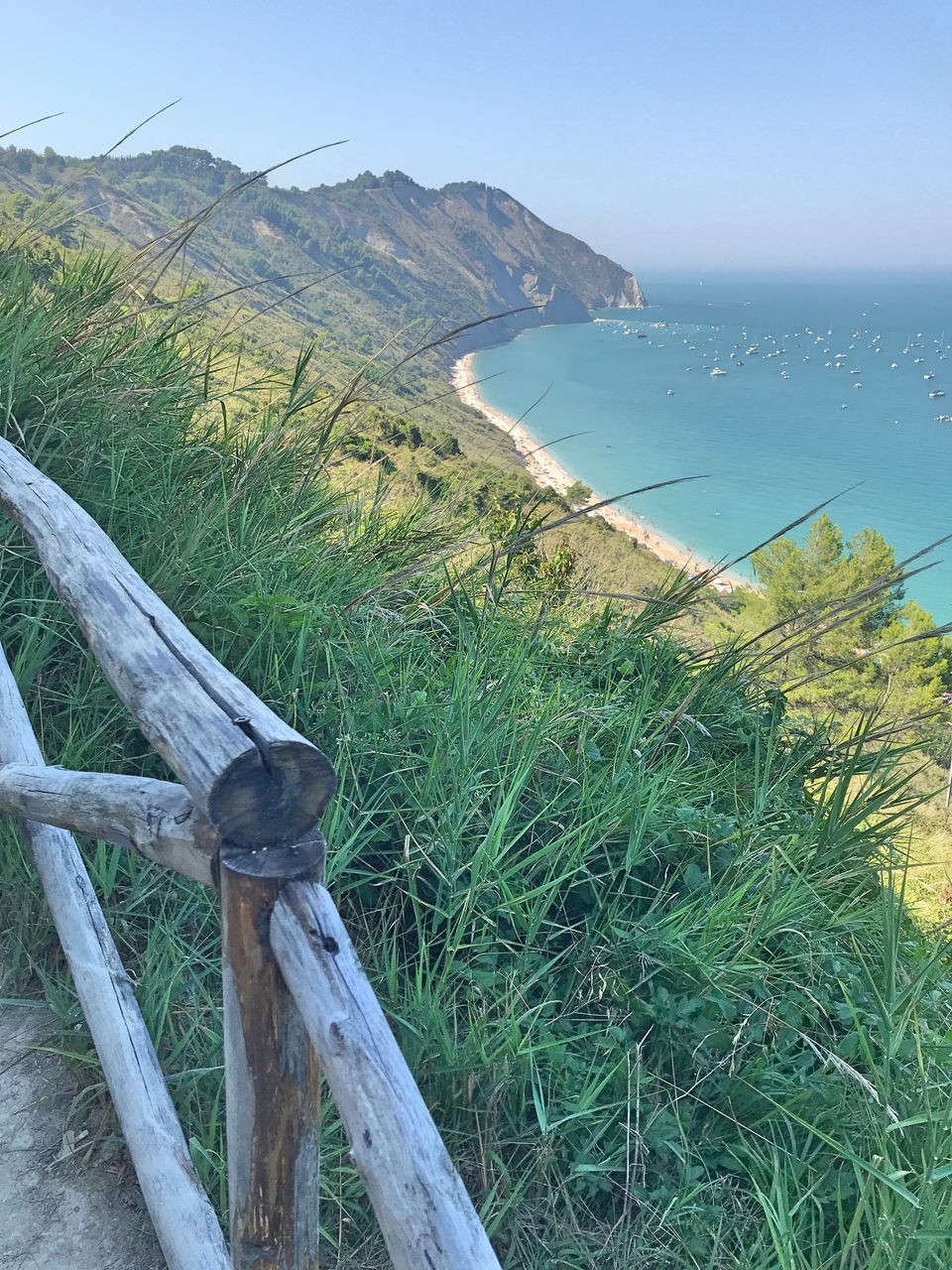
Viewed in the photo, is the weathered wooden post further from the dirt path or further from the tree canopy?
the tree canopy

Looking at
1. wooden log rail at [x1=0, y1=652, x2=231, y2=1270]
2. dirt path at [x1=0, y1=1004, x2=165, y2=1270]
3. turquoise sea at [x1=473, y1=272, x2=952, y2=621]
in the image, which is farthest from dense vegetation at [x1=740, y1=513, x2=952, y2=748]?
dirt path at [x1=0, y1=1004, x2=165, y2=1270]

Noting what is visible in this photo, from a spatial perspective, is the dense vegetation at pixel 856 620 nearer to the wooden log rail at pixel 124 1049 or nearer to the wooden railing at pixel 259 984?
the wooden log rail at pixel 124 1049

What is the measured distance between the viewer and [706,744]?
8.98 feet

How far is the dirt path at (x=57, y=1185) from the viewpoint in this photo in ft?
4.74

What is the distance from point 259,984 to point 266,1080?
12 cm

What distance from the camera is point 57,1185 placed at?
153 cm

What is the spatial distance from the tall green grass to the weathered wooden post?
0.49 meters

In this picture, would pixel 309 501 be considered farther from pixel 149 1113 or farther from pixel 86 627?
pixel 149 1113

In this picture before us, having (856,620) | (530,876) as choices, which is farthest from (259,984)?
(856,620)

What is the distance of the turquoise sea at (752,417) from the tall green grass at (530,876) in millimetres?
20143

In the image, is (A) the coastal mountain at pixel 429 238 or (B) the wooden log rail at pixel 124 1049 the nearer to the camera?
(B) the wooden log rail at pixel 124 1049

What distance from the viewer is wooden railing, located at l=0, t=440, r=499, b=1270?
2.46ft

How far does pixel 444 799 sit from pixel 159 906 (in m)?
0.65

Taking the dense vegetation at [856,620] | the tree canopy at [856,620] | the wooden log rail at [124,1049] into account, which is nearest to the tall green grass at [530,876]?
the wooden log rail at [124,1049]
